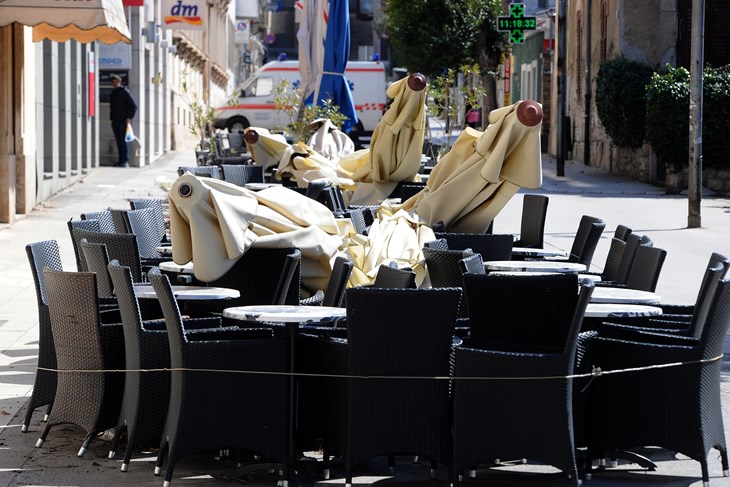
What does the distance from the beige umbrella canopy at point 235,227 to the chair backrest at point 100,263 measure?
43 cm

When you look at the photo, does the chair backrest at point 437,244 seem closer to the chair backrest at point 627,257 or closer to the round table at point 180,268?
the chair backrest at point 627,257

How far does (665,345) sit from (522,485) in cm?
90

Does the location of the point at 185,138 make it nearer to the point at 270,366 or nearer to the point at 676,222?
the point at 676,222

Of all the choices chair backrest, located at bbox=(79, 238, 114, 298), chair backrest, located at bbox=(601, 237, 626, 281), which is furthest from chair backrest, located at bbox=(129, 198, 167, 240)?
chair backrest, located at bbox=(601, 237, 626, 281)

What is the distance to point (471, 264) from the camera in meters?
6.75

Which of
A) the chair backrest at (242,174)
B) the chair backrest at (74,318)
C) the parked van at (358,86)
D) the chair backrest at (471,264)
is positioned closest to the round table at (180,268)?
the chair backrest at (74,318)

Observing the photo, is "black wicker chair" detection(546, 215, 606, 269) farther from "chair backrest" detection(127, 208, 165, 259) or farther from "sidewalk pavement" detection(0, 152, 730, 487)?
"chair backrest" detection(127, 208, 165, 259)

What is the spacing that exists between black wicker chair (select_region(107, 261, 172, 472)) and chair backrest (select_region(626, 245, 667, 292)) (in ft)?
9.09

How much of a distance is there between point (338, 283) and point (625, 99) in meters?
22.0

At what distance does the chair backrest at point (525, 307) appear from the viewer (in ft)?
19.1

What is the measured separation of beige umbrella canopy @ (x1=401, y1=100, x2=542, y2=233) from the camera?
9.34 m

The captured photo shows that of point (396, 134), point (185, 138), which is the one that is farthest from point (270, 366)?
point (185, 138)

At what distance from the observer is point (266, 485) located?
5.89 m

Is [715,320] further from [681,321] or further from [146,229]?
[146,229]
